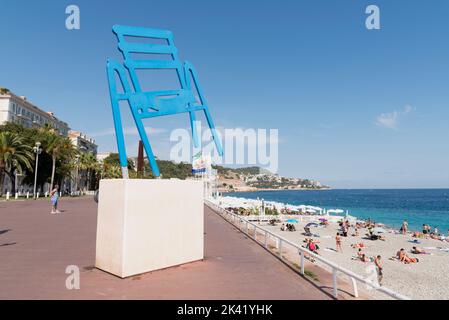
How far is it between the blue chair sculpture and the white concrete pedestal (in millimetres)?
950

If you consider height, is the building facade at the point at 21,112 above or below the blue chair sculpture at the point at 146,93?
above

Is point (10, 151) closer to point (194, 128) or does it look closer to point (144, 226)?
point (194, 128)

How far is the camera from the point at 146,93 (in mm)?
8508

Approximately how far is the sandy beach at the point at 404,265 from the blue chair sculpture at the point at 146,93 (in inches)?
291

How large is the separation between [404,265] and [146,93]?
16879 mm

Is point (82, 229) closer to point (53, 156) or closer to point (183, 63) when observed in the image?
point (183, 63)

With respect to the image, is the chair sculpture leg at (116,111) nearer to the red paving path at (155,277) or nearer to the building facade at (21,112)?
the red paving path at (155,277)

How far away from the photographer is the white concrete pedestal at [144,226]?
283 inches

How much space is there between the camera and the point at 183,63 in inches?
384

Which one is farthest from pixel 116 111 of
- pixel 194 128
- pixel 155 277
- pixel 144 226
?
pixel 155 277

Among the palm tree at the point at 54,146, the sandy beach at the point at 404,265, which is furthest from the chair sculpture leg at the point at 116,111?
the palm tree at the point at 54,146

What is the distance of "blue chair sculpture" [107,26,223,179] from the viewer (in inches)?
319
